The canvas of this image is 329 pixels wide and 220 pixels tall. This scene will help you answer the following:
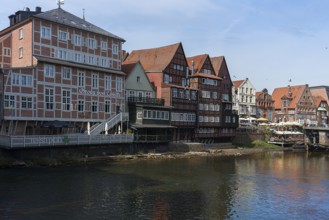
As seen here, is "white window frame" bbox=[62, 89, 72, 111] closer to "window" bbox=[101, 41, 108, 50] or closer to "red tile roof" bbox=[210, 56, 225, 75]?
"window" bbox=[101, 41, 108, 50]

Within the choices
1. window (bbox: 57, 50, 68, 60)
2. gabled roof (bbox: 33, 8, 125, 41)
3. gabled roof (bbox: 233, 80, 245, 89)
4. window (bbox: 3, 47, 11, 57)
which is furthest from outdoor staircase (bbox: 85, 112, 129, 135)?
gabled roof (bbox: 233, 80, 245, 89)

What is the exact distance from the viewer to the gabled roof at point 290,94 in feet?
344

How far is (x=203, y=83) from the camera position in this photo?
68438 millimetres

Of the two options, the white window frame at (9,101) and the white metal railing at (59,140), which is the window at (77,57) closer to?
the white window frame at (9,101)

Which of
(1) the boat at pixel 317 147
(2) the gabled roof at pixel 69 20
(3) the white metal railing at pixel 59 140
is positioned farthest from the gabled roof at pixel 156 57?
(1) the boat at pixel 317 147

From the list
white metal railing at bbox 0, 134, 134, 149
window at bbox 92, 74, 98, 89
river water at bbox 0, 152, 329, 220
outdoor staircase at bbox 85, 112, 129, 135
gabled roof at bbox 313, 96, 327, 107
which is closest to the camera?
river water at bbox 0, 152, 329, 220

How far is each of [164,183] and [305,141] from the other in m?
57.6

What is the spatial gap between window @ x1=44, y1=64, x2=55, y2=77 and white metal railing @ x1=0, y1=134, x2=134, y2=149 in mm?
8581

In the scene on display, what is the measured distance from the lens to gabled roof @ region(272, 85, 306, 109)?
10488 cm

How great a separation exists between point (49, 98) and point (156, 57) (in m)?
25.6

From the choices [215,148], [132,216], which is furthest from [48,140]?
[215,148]

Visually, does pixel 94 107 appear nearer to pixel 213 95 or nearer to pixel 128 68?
pixel 128 68

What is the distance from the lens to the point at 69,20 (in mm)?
50625

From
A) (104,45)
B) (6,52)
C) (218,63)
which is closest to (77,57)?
(104,45)
